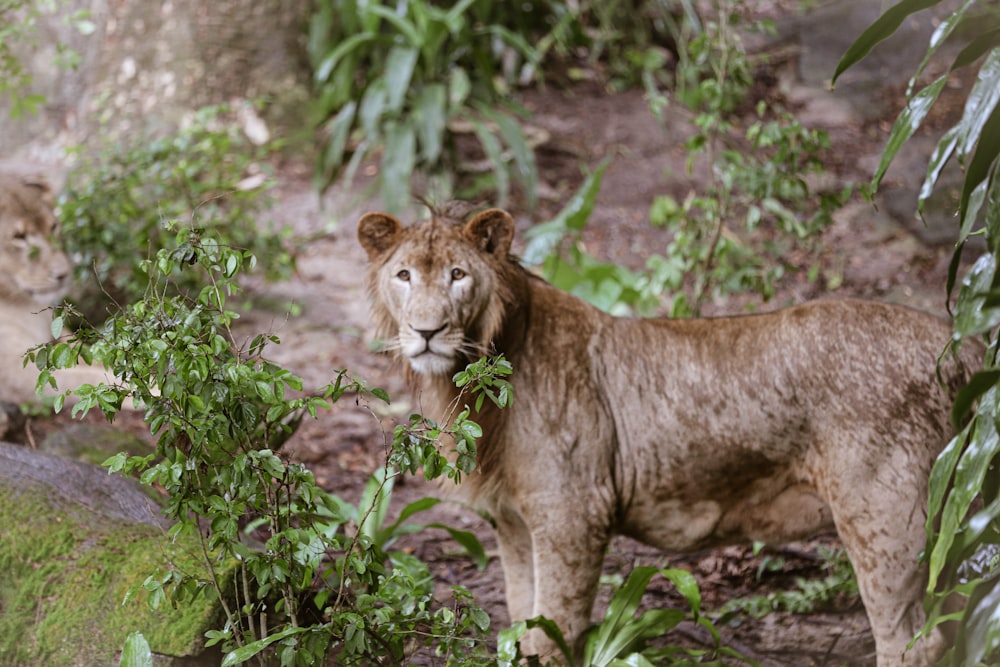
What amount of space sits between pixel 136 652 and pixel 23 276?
149 inches

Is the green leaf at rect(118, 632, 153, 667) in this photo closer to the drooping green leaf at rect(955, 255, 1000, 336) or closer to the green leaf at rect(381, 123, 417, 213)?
the drooping green leaf at rect(955, 255, 1000, 336)

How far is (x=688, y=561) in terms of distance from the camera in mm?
6102

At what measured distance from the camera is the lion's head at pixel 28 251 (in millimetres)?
6566

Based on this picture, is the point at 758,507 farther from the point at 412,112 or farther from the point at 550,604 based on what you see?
the point at 412,112

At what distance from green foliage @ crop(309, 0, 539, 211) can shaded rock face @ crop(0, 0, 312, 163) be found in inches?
27.1

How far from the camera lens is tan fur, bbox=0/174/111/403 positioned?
657cm

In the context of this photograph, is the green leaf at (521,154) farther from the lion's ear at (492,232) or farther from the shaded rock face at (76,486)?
the shaded rock face at (76,486)

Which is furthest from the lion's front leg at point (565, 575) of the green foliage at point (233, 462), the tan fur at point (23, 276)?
the tan fur at point (23, 276)

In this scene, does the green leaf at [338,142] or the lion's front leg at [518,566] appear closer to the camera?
the lion's front leg at [518,566]

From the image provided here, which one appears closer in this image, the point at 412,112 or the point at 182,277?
the point at 182,277

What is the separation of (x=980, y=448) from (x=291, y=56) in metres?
9.12

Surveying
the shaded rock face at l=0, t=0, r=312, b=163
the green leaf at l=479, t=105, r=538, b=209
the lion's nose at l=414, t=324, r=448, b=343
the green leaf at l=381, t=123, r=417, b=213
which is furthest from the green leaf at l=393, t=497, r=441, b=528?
the shaded rock face at l=0, t=0, r=312, b=163

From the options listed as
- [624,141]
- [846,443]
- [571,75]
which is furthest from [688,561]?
[571,75]

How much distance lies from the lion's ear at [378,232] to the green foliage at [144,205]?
2.24 meters
